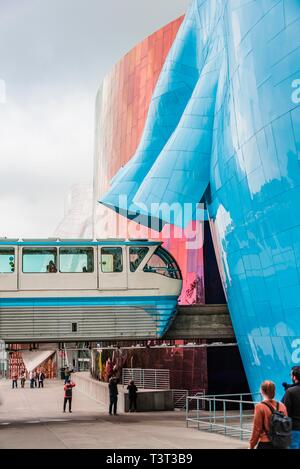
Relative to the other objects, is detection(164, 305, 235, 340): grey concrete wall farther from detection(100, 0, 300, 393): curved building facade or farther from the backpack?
the backpack

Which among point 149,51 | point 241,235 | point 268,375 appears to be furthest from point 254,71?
point 149,51

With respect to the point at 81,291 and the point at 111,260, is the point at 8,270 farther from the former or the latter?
the point at 111,260

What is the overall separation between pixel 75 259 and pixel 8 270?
2269 millimetres

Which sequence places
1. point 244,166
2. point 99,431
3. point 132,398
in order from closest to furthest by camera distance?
point 244,166
point 99,431
point 132,398

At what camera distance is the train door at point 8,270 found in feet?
72.0

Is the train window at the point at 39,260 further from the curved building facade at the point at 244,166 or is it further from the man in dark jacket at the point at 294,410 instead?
the man in dark jacket at the point at 294,410

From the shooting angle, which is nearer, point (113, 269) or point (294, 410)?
point (294, 410)

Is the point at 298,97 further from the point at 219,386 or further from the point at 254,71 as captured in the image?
the point at 219,386

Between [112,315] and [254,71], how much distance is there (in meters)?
9.47

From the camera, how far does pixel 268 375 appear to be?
19.0 metres

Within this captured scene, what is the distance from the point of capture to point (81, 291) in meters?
22.3

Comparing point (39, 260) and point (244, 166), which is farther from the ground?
point (244, 166)

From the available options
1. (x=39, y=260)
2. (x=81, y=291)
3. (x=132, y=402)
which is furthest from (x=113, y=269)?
(x=132, y=402)

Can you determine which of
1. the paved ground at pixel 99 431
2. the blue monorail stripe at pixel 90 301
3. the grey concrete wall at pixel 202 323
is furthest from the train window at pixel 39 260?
the paved ground at pixel 99 431
